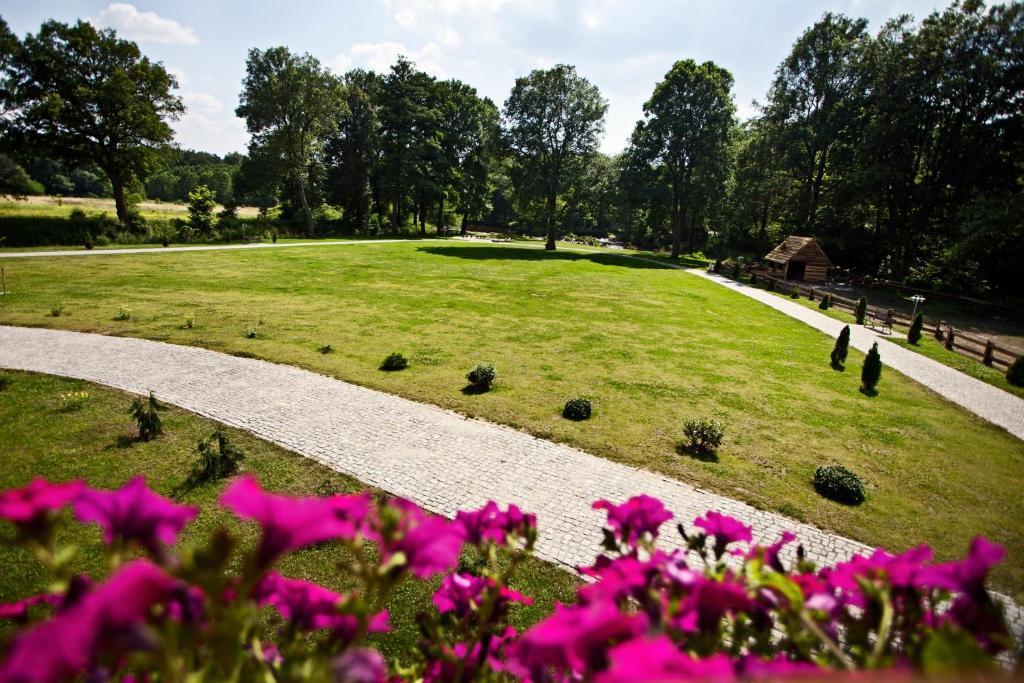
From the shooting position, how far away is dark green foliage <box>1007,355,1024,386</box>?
14.7m

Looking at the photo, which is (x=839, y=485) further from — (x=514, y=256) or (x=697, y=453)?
(x=514, y=256)

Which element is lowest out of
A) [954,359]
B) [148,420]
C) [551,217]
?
[148,420]

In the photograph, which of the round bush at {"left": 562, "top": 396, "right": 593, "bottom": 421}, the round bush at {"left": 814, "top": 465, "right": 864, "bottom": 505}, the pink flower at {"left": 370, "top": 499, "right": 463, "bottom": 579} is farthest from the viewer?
the round bush at {"left": 562, "top": 396, "right": 593, "bottom": 421}

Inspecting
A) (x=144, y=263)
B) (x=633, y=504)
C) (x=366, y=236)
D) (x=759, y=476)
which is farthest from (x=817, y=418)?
(x=366, y=236)

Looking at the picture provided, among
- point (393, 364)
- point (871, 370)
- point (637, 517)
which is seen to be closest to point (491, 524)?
point (637, 517)

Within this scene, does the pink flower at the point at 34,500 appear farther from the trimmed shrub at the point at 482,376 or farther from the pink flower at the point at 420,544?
the trimmed shrub at the point at 482,376

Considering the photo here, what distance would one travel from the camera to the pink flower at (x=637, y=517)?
71.7 inches

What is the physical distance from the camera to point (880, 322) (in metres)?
24.0

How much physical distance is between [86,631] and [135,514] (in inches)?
19.8

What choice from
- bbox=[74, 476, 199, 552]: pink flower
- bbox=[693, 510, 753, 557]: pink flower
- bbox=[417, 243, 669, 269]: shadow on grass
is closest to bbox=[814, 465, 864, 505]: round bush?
bbox=[693, 510, 753, 557]: pink flower

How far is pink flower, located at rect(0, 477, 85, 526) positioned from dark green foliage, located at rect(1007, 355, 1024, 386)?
21.8m

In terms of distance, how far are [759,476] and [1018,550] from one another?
3443 millimetres

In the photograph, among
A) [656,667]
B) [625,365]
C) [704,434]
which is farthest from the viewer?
[625,365]

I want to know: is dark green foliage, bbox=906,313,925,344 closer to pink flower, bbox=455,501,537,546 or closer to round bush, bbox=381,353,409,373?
round bush, bbox=381,353,409,373
